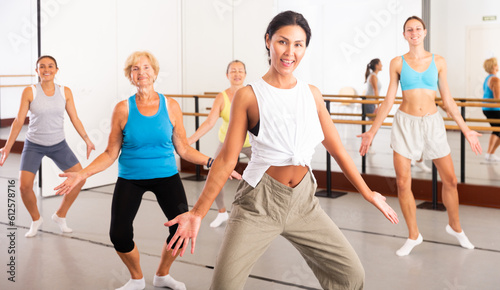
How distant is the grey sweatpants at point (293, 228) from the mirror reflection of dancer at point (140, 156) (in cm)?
109

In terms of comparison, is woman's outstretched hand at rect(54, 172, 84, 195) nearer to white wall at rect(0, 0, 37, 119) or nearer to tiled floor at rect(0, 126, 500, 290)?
tiled floor at rect(0, 126, 500, 290)

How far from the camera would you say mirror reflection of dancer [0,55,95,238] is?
4961 mm

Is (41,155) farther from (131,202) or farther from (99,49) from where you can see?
(99,49)

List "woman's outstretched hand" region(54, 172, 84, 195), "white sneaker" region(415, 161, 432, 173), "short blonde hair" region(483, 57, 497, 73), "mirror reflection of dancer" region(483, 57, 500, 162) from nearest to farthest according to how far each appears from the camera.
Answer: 1. "woman's outstretched hand" region(54, 172, 84, 195)
2. "white sneaker" region(415, 161, 432, 173)
3. "mirror reflection of dancer" region(483, 57, 500, 162)
4. "short blonde hair" region(483, 57, 497, 73)

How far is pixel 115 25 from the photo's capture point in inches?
287

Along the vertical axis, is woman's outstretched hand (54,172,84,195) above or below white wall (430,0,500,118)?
below

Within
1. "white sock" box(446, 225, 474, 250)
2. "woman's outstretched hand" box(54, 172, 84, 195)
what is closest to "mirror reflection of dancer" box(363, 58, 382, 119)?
"white sock" box(446, 225, 474, 250)

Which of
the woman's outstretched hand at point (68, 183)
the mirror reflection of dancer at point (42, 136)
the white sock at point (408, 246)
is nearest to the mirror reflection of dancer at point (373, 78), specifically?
the white sock at point (408, 246)

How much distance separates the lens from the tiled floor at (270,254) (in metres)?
3.86

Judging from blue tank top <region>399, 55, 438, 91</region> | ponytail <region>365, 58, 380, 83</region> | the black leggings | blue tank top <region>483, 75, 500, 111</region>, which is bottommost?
the black leggings

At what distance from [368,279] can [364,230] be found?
1.29m

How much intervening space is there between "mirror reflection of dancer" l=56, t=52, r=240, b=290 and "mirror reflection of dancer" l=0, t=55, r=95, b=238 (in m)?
1.51

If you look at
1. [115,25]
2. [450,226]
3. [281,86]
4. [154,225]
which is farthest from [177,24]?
[281,86]

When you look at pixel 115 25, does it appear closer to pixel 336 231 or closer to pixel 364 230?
pixel 364 230
